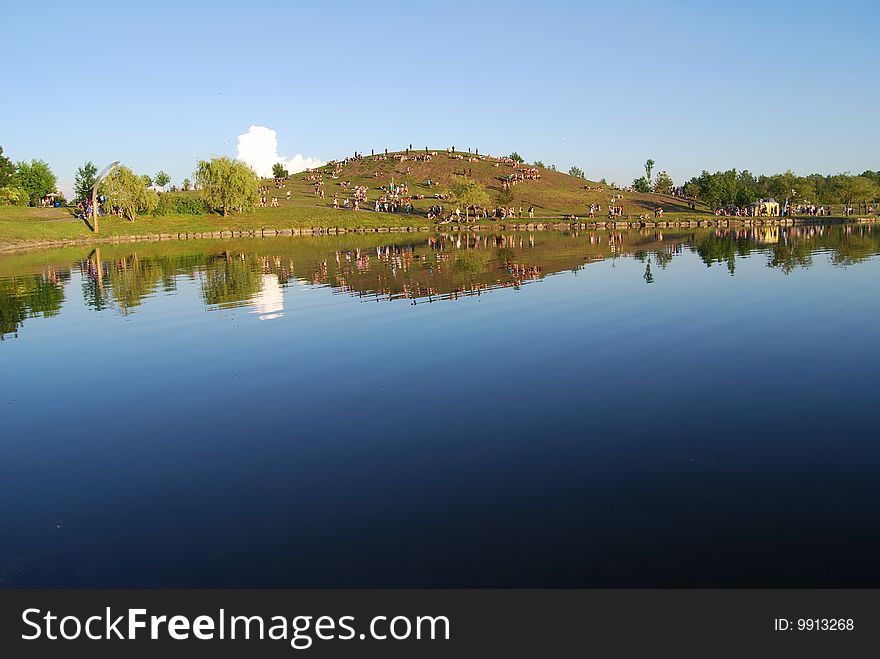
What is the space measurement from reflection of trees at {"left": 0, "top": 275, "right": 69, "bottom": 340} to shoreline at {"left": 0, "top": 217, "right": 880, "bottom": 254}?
2091 inches

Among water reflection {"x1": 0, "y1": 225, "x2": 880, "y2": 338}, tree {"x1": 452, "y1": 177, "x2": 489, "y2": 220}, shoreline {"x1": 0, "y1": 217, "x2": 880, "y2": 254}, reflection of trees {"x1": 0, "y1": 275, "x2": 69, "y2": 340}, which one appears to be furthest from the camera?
tree {"x1": 452, "y1": 177, "x2": 489, "y2": 220}

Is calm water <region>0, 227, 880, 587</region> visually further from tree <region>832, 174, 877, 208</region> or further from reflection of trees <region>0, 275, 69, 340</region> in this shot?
tree <region>832, 174, 877, 208</region>

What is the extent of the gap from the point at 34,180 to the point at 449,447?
191 m

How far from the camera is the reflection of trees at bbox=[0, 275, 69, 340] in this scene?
33188 mm

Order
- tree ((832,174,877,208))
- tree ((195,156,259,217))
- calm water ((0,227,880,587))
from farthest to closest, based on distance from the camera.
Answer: tree ((832,174,877,208))
tree ((195,156,259,217))
calm water ((0,227,880,587))

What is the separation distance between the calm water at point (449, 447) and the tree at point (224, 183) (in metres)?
116

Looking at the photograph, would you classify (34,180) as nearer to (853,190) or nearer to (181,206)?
(181,206)

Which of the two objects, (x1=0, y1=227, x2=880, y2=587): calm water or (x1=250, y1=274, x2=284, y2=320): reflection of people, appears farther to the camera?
(x1=250, y1=274, x2=284, y2=320): reflection of people

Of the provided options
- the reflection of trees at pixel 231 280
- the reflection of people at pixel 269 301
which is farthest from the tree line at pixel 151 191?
the reflection of people at pixel 269 301

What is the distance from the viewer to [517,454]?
13.1 meters

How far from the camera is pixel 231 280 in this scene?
4862 cm

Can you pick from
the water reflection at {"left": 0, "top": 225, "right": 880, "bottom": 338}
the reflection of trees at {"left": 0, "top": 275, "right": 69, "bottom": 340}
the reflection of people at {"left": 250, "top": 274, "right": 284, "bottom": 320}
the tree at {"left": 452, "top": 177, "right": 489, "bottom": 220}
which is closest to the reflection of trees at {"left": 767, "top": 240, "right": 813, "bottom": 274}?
the water reflection at {"left": 0, "top": 225, "right": 880, "bottom": 338}

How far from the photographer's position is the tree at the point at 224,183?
454 ft

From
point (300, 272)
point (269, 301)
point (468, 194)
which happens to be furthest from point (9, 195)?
point (269, 301)
